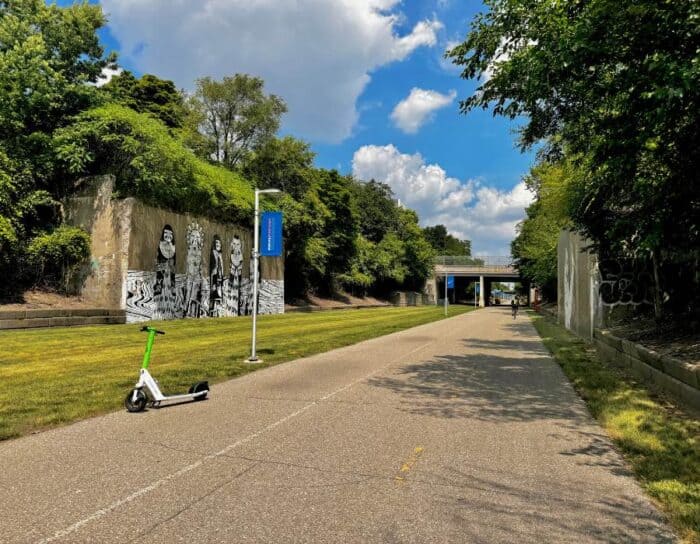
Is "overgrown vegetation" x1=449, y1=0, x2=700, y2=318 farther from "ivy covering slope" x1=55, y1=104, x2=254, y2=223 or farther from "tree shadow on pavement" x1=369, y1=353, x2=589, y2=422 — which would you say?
"ivy covering slope" x1=55, y1=104, x2=254, y2=223

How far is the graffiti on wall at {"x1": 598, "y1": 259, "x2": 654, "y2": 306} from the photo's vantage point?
55.4ft

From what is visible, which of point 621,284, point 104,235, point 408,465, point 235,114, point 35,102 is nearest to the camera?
point 408,465

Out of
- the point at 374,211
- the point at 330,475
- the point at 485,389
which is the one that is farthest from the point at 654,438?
the point at 374,211

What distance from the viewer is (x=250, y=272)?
38.6m

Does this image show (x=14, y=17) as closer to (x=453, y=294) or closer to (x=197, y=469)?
(x=197, y=469)

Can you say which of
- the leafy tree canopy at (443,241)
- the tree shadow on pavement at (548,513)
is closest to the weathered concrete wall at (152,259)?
the tree shadow on pavement at (548,513)

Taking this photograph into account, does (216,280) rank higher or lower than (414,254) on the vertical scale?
lower

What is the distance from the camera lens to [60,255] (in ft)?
84.2

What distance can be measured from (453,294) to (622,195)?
96183 mm

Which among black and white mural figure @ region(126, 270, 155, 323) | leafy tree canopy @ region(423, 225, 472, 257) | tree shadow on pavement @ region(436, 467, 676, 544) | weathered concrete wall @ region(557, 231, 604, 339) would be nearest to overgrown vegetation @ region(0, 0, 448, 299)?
black and white mural figure @ region(126, 270, 155, 323)

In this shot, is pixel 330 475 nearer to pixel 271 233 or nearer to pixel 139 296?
pixel 271 233

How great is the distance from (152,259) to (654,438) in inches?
1009

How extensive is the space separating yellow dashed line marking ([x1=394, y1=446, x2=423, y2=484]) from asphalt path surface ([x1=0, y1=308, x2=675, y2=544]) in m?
0.03

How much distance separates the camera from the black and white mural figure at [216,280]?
33.0m
